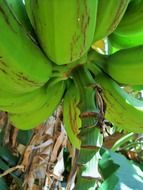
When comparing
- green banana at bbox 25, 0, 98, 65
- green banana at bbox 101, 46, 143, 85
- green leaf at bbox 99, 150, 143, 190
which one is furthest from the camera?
green leaf at bbox 99, 150, 143, 190

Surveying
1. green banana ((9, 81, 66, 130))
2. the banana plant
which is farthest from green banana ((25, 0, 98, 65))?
green banana ((9, 81, 66, 130))

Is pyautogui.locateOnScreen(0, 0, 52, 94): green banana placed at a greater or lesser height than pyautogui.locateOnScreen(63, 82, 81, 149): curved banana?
greater

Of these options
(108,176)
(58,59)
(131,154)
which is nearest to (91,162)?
(58,59)

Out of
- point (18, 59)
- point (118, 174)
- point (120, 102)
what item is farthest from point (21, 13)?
point (118, 174)

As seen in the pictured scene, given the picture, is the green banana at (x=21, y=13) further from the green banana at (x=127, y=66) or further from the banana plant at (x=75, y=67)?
the green banana at (x=127, y=66)

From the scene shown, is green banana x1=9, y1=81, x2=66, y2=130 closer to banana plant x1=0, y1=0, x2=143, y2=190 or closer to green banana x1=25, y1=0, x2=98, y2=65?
banana plant x1=0, y1=0, x2=143, y2=190

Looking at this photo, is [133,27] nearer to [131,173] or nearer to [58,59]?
[58,59]

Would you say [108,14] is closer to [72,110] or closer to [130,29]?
[130,29]
